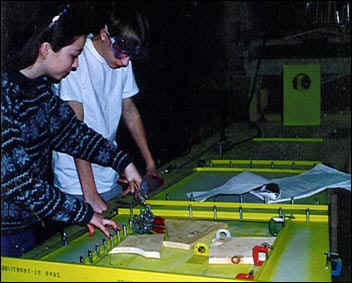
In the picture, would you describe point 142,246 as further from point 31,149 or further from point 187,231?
point 31,149

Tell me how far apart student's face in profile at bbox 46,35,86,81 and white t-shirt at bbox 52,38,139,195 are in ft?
0.45

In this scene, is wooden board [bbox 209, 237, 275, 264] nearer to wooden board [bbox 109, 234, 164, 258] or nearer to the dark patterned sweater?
wooden board [bbox 109, 234, 164, 258]

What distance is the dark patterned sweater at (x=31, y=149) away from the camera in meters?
1.43

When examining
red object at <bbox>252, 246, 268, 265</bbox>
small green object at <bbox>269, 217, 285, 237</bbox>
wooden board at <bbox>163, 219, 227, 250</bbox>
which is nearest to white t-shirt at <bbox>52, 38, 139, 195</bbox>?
wooden board at <bbox>163, 219, 227, 250</bbox>

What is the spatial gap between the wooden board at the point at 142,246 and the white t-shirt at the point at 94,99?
573mm

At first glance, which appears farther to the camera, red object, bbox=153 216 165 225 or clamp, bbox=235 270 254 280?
red object, bbox=153 216 165 225

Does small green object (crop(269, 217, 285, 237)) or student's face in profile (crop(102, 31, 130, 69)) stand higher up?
student's face in profile (crop(102, 31, 130, 69))

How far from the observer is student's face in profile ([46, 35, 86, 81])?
154 centimetres

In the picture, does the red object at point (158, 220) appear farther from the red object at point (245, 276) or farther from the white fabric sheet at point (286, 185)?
the red object at point (245, 276)

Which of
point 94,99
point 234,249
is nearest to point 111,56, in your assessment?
point 94,99

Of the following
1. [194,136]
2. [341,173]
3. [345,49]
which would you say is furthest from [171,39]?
[341,173]

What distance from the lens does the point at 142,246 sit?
A: 1309mm

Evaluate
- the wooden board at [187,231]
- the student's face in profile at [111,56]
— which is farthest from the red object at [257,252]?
the student's face in profile at [111,56]

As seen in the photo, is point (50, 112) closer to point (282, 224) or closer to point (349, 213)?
point (282, 224)
